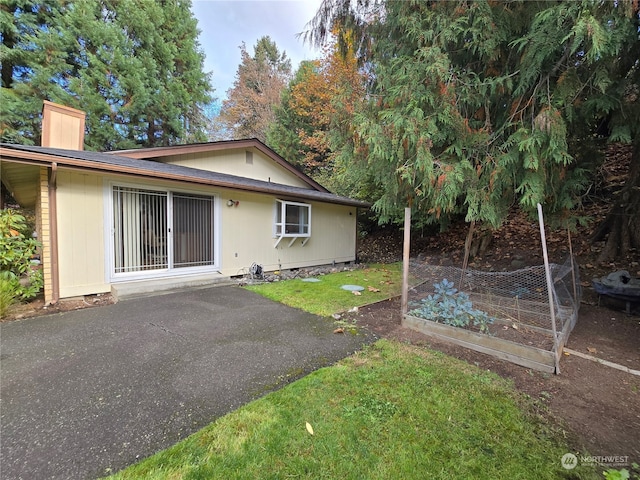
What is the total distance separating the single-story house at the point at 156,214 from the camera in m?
4.28

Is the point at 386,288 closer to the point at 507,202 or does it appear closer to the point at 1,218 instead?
the point at 507,202

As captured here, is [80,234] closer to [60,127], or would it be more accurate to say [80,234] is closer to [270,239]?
[270,239]

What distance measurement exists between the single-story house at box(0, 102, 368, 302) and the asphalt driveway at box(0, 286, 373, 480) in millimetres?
1198

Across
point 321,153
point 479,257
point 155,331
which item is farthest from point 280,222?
point 321,153

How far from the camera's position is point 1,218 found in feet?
12.4

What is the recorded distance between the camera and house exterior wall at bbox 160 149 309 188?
7387mm

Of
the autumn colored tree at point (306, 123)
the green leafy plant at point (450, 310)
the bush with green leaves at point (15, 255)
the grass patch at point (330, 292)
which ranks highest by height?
the autumn colored tree at point (306, 123)

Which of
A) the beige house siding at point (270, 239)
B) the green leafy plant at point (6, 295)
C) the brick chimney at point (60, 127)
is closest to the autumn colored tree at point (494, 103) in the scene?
the beige house siding at point (270, 239)

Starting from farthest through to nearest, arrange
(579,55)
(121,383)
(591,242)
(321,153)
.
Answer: (321,153) < (591,242) < (579,55) < (121,383)

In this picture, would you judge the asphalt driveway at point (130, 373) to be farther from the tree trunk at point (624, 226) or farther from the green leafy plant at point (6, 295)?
the tree trunk at point (624, 226)

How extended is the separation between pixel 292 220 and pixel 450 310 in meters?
5.16

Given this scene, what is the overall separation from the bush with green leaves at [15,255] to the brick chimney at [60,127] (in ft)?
12.6

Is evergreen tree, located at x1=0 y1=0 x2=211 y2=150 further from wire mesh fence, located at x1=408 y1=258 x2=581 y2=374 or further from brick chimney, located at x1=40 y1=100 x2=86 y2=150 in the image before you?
wire mesh fence, located at x1=408 y1=258 x2=581 y2=374

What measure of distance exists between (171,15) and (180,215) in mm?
14475
